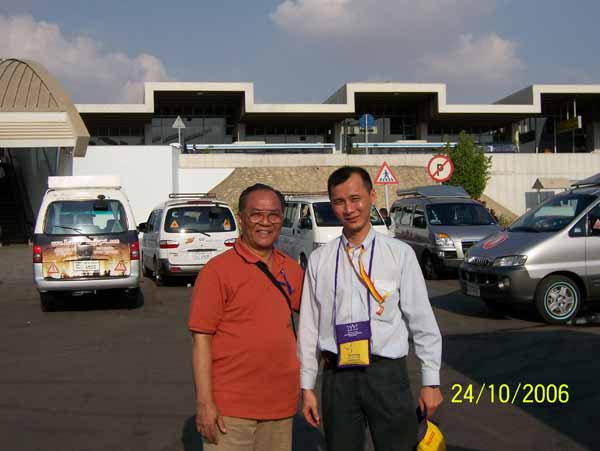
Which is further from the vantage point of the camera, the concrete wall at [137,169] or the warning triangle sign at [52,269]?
the concrete wall at [137,169]

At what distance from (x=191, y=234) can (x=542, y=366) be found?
30.9 ft

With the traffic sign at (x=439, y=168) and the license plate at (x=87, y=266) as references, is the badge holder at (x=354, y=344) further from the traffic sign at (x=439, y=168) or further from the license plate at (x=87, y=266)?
the traffic sign at (x=439, y=168)

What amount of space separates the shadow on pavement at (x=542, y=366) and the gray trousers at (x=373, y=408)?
2566 millimetres

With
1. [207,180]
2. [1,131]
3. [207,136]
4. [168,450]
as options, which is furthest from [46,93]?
[168,450]

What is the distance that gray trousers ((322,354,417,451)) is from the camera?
3.15 m

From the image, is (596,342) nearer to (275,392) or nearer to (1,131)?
(275,392)

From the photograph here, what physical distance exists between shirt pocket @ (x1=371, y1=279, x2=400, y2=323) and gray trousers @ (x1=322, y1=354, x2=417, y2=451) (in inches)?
7.4

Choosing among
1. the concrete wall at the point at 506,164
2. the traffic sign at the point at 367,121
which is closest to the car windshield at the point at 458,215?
the concrete wall at the point at 506,164

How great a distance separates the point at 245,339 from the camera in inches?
126

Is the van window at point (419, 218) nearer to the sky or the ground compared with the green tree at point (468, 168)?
nearer to the ground

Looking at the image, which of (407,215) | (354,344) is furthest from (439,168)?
(354,344)

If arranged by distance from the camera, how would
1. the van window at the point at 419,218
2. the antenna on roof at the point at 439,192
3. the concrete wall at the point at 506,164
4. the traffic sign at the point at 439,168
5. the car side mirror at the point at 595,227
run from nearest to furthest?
the car side mirror at the point at 595,227, the van window at the point at 419,218, the antenna on roof at the point at 439,192, the traffic sign at the point at 439,168, the concrete wall at the point at 506,164

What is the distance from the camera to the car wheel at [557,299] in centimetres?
1000

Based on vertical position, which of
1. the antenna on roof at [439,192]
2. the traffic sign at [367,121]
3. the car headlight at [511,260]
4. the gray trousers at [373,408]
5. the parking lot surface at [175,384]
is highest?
the traffic sign at [367,121]
